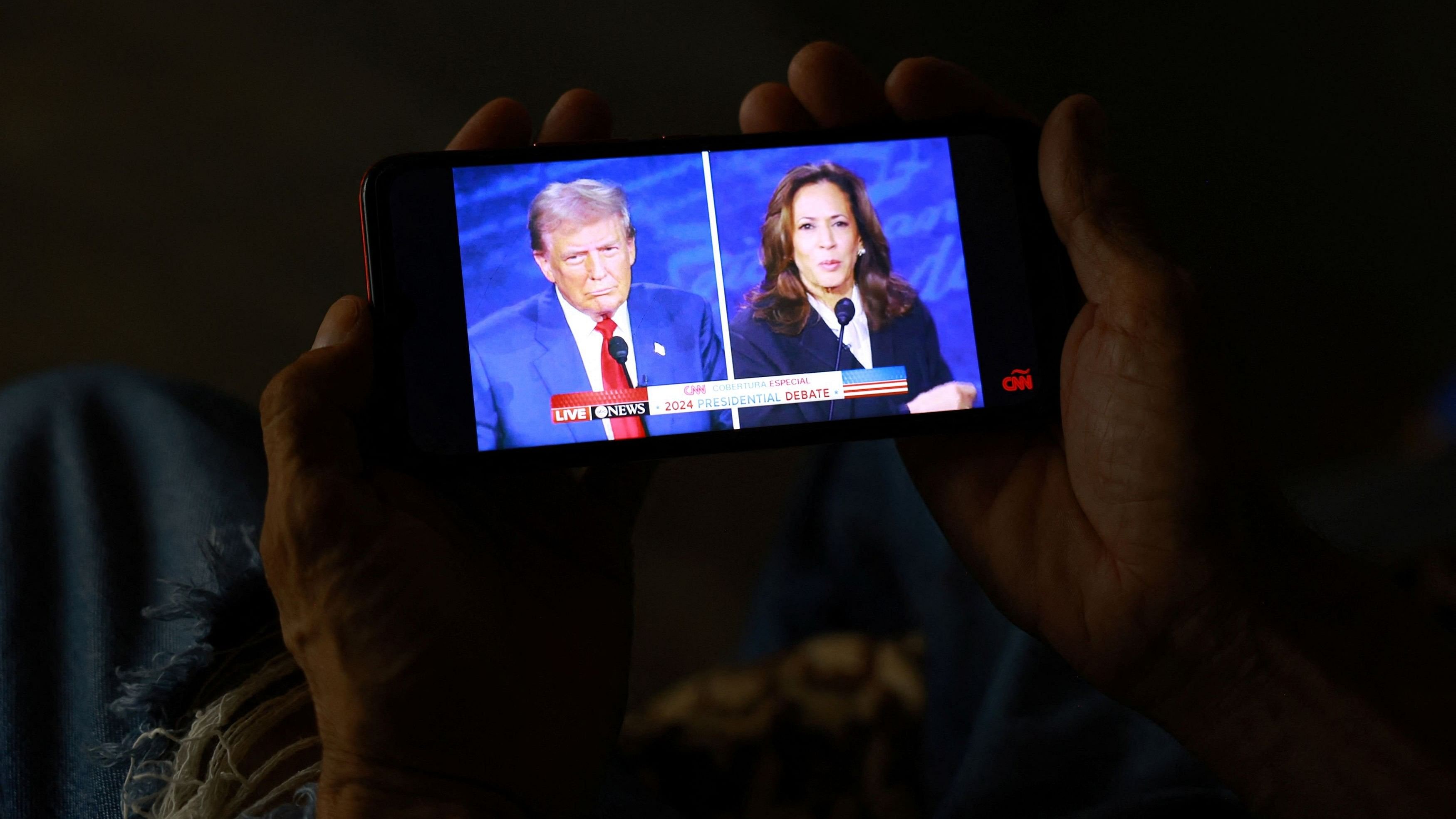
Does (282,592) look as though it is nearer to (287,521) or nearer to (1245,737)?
(287,521)

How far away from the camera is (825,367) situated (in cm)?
69

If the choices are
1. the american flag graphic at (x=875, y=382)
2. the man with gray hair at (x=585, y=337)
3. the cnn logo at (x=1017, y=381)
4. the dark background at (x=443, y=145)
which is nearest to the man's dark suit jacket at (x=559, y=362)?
the man with gray hair at (x=585, y=337)

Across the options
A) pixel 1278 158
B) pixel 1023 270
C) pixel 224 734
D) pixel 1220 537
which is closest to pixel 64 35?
pixel 224 734

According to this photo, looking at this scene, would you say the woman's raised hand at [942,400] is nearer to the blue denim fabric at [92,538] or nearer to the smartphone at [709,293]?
the smartphone at [709,293]

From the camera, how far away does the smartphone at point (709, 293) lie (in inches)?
25.9

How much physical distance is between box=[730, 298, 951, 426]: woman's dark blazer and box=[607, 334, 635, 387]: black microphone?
0.08 meters

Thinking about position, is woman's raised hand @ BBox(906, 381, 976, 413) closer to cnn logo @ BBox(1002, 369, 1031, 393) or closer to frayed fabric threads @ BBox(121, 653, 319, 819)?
cnn logo @ BBox(1002, 369, 1031, 393)

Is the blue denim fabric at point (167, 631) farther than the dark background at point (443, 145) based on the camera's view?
No

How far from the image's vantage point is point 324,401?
0.58m

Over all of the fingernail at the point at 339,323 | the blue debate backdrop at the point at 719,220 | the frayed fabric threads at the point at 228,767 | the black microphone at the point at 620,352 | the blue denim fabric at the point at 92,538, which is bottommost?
the frayed fabric threads at the point at 228,767

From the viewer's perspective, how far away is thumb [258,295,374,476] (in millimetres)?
566

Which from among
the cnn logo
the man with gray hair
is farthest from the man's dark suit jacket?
the cnn logo

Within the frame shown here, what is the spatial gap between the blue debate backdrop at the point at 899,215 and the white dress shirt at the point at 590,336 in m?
0.09

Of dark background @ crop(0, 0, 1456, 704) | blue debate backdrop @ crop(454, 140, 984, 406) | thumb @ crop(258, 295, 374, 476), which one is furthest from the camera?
dark background @ crop(0, 0, 1456, 704)
